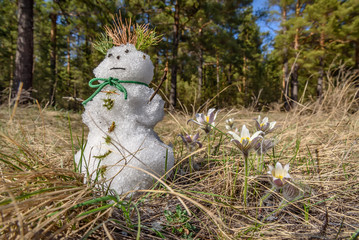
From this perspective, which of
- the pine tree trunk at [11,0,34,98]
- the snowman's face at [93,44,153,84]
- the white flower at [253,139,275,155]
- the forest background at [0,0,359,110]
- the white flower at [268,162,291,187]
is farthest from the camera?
the forest background at [0,0,359,110]

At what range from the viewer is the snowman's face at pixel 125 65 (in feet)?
2.93

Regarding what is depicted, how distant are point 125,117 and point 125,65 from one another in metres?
0.24

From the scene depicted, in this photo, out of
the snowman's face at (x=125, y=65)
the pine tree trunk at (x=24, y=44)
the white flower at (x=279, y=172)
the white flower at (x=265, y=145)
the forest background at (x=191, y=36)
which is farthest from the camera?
the forest background at (x=191, y=36)

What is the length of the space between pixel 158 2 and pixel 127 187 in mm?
6060

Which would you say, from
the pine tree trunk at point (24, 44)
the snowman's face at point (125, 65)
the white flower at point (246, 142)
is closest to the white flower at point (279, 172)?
the white flower at point (246, 142)

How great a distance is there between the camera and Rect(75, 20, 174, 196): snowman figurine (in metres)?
0.85

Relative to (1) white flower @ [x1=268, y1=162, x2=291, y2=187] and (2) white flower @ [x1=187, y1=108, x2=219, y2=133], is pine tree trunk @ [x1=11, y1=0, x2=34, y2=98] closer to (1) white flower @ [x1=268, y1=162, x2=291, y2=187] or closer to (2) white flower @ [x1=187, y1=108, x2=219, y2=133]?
(2) white flower @ [x1=187, y1=108, x2=219, y2=133]

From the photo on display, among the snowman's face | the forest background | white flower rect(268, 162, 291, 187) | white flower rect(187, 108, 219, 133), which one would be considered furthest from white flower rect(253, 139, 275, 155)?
the forest background

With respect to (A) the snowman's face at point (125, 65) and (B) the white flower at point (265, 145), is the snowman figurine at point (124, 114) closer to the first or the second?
(A) the snowman's face at point (125, 65)

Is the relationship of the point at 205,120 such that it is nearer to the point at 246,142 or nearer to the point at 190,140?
the point at 190,140

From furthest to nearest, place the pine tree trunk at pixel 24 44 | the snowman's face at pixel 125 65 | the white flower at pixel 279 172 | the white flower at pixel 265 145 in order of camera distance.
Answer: the pine tree trunk at pixel 24 44 → the snowman's face at pixel 125 65 → the white flower at pixel 265 145 → the white flower at pixel 279 172

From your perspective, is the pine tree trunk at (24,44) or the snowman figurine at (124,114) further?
the pine tree trunk at (24,44)

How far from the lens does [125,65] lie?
0.89 meters

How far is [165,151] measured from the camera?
88 centimetres
